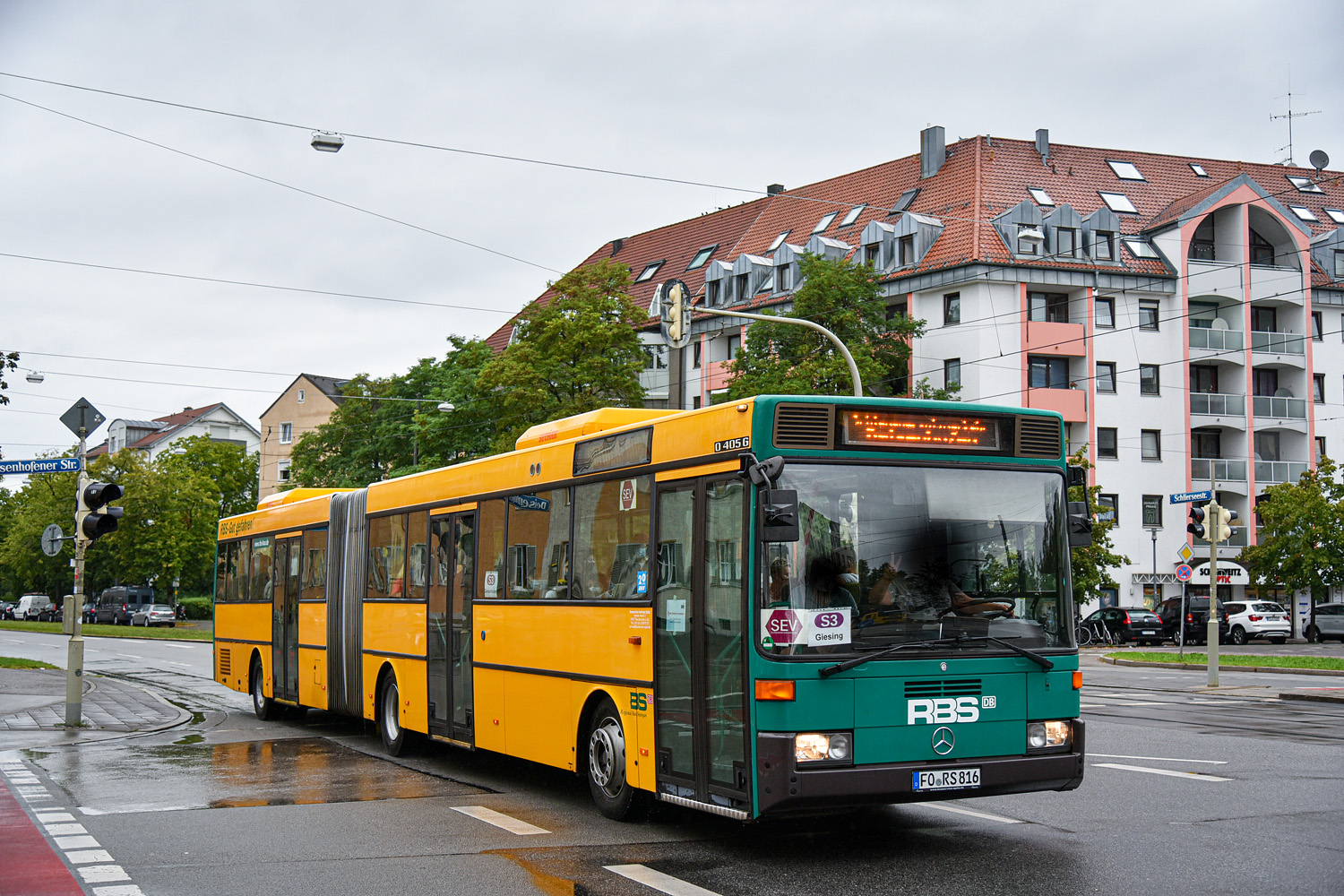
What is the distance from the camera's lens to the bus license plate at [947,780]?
8.40 m

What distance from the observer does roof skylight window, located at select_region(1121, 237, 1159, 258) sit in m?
54.1

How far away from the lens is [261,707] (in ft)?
65.1

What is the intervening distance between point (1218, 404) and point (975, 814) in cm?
4913

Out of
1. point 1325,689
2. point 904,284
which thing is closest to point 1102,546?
point 904,284

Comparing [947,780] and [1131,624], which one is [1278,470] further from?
[947,780]

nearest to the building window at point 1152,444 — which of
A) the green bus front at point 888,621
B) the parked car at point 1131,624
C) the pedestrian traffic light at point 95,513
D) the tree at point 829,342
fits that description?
the parked car at point 1131,624

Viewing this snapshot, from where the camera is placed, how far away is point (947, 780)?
333 inches

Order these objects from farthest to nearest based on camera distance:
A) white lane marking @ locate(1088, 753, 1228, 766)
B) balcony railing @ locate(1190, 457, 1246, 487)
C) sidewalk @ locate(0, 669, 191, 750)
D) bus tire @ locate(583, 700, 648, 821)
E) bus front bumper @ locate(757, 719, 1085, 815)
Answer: balcony railing @ locate(1190, 457, 1246, 487), sidewalk @ locate(0, 669, 191, 750), white lane marking @ locate(1088, 753, 1228, 766), bus tire @ locate(583, 700, 648, 821), bus front bumper @ locate(757, 719, 1085, 815)

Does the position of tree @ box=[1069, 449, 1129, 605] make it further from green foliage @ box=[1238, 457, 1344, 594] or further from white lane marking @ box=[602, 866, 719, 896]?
white lane marking @ box=[602, 866, 719, 896]

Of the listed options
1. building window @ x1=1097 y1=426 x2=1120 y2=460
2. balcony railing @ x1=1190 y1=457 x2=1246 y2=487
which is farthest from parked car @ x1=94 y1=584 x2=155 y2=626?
balcony railing @ x1=1190 y1=457 x2=1246 y2=487

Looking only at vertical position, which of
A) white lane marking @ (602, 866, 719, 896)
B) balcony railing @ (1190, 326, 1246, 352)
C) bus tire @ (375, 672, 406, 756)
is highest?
balcony railing @ (1190, 326, 1246, 352)

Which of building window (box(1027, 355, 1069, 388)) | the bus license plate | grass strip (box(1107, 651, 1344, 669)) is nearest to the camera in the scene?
Answer: the bus license plate

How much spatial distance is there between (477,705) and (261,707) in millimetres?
8278

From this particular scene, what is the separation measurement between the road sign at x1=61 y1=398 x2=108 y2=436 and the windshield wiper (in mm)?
13816
